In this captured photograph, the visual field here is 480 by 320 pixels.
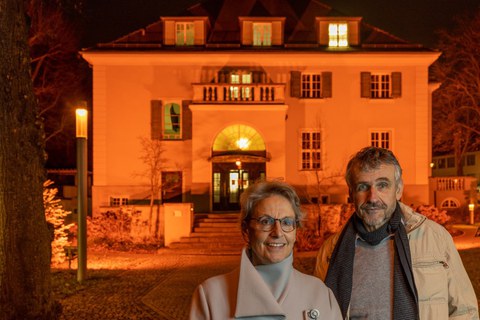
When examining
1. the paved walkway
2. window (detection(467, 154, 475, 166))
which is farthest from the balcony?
window (detection(467, 154, 475, 166))

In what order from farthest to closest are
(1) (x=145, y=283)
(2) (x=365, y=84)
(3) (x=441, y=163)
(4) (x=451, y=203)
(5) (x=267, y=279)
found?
(3) (x=441, y=163) < (4) (x=451, y=203) < (2) (x=365, y=84) < (1) (x=145, y=283) < (5) (x=267, y=279)

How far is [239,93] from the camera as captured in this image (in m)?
22.3

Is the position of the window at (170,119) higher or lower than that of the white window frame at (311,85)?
lower

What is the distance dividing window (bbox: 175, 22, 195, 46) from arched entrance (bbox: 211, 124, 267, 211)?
440cm

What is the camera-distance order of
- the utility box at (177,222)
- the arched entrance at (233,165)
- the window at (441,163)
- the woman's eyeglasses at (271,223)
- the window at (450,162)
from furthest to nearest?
1. the window at (441,163)
2. the window at (450,162)
3. the arched entrance at (233,165)
4. the utility box at (177,222)
5. the woman's eyeglasses at (271,223)

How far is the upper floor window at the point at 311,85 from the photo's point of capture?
76.1ft

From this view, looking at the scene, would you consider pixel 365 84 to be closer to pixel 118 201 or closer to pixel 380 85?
pixel 380 85

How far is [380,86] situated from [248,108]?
611cm

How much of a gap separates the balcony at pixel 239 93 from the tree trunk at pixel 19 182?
1499 centimetres

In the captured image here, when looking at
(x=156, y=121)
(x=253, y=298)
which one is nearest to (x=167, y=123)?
(x=156, y=121)

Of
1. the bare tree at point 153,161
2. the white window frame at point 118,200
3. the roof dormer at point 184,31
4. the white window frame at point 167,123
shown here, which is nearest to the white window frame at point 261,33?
the roof dormer at point 184,31

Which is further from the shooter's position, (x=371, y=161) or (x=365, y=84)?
(x=365, y=84)

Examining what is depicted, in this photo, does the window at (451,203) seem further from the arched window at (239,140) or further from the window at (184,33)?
the window at (184,33)

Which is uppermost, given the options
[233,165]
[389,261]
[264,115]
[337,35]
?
[337,35]
